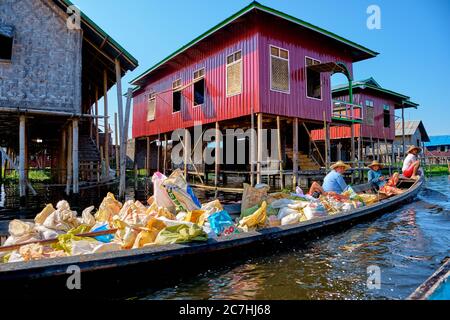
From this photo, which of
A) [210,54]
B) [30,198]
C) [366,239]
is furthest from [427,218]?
[30,198]

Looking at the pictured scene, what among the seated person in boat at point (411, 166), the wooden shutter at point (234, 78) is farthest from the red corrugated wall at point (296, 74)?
the seated person in boat at point (411, 166)

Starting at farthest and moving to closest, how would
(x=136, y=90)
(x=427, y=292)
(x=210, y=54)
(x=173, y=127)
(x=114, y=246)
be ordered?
(x=136, y=90) < (x=173, y=127) < (x=210, y=54) < (x=114, y=246) < (x=427, y=292)

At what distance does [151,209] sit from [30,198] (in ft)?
34.7

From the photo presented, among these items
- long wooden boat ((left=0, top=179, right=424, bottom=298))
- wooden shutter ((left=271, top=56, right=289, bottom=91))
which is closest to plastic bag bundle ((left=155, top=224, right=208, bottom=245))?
long wooden boat ((left=0, top=179, right=424, bottom=298))

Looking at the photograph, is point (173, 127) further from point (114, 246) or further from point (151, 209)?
point (114, 246)

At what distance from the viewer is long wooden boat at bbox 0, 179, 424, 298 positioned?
8.43ft

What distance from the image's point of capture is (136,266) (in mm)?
3072

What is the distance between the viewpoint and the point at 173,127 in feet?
55.7

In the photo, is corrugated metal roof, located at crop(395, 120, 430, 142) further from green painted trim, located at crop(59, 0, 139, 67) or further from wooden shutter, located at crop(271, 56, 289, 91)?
green painted trim, located at crop(59, 0, 139, 67)

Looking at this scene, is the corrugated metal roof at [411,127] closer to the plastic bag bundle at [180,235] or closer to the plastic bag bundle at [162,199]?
the plastic bag bundle at [162,199]

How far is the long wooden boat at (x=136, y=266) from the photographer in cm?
257

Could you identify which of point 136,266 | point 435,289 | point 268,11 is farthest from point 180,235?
point 268,11

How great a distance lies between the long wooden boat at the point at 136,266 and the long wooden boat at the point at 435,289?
204cm

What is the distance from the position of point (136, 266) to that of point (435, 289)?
2721 mm
